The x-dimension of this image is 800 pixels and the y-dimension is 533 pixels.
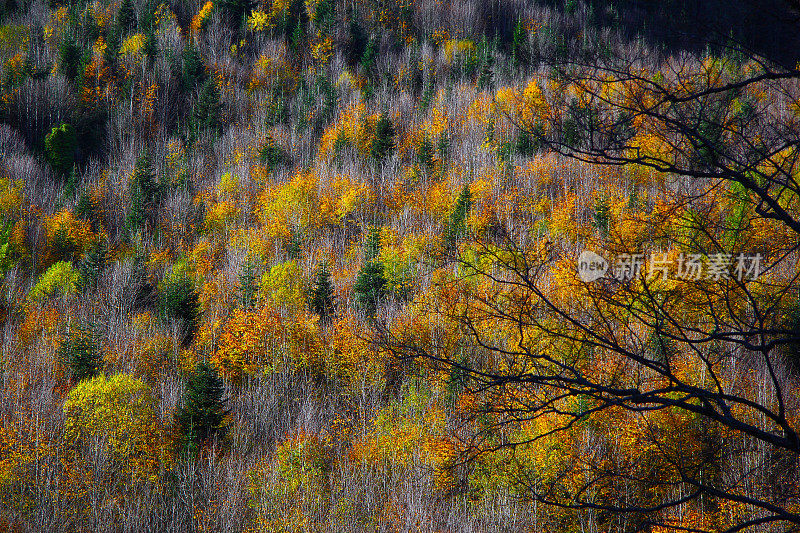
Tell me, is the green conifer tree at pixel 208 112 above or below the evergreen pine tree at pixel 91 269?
above

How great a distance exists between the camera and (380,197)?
44.0 ft

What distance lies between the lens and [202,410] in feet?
20.8

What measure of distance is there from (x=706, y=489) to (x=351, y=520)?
3658 millimetres

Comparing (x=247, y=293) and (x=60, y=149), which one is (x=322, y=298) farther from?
(x=60, y=149)

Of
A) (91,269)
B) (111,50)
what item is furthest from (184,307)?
(111,50)

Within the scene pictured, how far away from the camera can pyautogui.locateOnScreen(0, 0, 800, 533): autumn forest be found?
2.94 meters

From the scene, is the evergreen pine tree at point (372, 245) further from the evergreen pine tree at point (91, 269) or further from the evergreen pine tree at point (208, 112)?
the evergreen pine tree at point (208, 112)

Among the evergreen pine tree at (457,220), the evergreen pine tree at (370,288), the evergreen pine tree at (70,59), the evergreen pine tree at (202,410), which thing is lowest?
the evergreen pine tree at (202,410)

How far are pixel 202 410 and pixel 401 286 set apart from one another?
4008mm

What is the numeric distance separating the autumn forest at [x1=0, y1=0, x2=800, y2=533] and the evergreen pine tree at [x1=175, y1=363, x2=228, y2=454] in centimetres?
3

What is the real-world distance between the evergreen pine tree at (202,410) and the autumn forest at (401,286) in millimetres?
33

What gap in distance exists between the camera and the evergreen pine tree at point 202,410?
6344 millimetres

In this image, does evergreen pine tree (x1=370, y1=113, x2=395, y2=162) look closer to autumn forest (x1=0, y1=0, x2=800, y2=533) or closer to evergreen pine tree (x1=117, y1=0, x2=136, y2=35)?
autumn forest (x1=0, y1=0, x2=800, y2=533)

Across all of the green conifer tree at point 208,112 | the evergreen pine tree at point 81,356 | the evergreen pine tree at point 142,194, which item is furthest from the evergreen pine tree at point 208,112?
the evergreen pine tree at point 81,356
